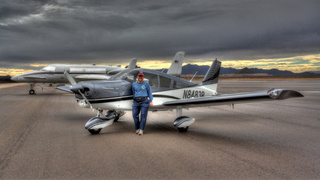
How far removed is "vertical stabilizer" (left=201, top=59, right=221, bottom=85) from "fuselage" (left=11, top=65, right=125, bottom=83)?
23.2m

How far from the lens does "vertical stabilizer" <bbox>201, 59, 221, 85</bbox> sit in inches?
424

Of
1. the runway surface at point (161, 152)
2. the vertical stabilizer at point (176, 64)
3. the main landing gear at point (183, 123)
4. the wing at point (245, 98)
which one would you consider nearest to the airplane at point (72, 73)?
the vertical stabilizer at point (176, 64)

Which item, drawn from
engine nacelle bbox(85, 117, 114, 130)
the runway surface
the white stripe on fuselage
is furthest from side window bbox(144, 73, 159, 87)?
engine nacelle bbox(85, 117, 114, 130)

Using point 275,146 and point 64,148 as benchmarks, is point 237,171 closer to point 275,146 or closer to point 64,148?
point 275,146

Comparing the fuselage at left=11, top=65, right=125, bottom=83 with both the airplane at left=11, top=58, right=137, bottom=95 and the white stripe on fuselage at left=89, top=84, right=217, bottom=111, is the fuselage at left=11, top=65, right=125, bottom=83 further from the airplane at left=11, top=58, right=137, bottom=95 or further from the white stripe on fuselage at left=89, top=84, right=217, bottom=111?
the white stripe on fuselage at left=89, top=84, right=217, bottom=111

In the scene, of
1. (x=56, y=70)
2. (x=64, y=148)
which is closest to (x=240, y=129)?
(x=64, y=148)

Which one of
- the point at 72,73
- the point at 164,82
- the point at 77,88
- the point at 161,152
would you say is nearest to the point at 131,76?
the point at 164,82

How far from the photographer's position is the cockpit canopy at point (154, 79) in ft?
26.9

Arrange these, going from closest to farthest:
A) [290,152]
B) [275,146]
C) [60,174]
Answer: [60,174] < [290,152] < [275,146]

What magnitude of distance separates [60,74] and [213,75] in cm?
2377

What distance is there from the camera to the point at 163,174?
4223mm

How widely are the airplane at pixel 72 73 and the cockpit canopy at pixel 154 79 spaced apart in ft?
70.5

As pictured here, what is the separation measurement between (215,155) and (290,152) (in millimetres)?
1751

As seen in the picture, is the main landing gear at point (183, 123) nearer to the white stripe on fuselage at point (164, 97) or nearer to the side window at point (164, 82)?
the white stripe on fuselage at point (164, 97)
